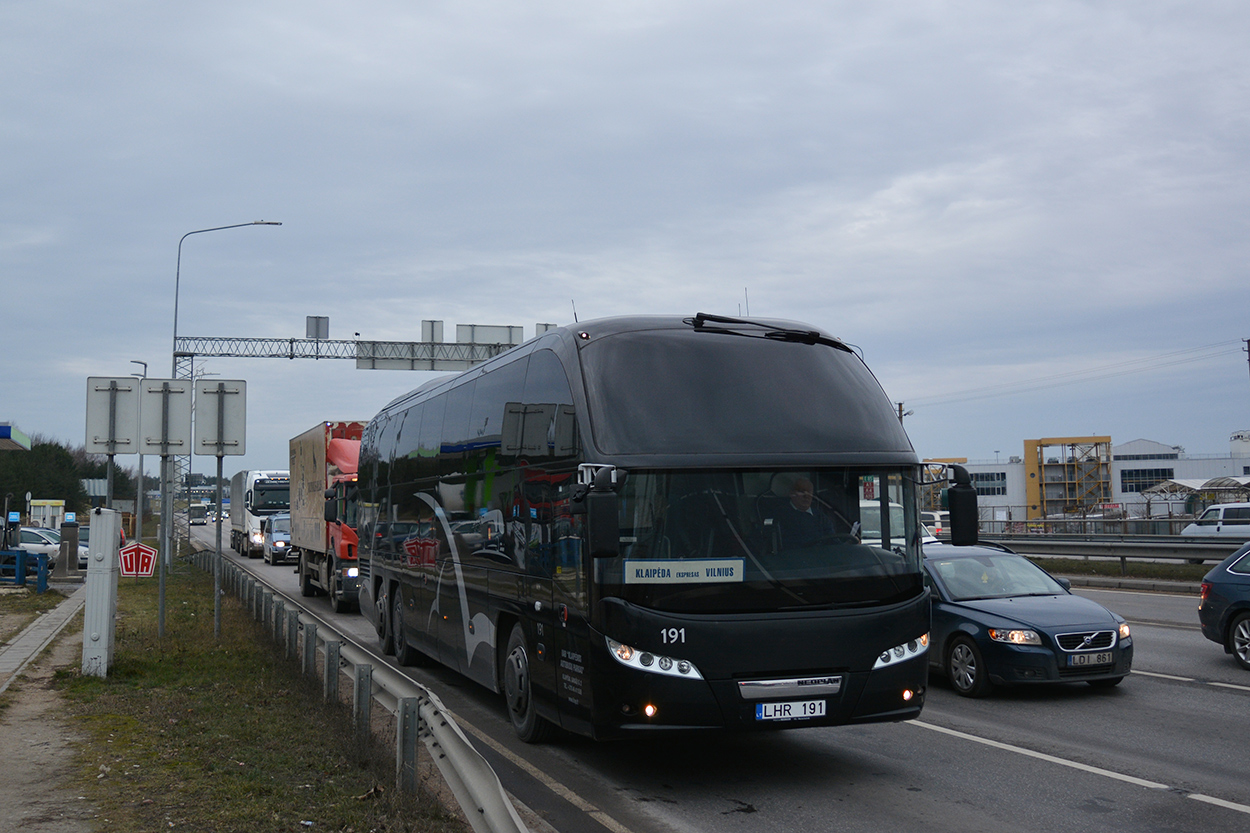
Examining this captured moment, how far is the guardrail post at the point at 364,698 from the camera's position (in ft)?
27.0

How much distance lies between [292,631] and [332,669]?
3318 millimetres

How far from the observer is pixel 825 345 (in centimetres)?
891

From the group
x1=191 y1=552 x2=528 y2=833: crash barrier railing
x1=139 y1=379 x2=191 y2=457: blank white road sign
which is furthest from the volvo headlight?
x1=139 y1=379 x2=191 y2=457: blank white road sign

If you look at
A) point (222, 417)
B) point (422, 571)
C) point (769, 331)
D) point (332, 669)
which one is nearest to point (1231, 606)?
point (769, 331)

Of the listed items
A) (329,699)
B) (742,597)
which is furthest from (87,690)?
(742,597)

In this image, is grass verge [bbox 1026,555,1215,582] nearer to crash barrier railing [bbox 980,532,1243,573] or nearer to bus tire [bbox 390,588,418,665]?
crash barrier railing [bbox 980,532,1243,573]

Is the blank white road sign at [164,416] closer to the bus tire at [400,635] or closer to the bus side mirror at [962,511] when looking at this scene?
the bus tire at [400,635]

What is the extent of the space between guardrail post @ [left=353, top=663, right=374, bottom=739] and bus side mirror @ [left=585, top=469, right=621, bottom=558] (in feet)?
7.01

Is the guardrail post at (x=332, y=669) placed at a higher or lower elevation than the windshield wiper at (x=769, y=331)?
lower

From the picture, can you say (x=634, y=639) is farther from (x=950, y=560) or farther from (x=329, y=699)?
(x=950, y=560)

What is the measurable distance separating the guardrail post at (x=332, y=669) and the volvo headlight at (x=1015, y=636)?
20.4 ft

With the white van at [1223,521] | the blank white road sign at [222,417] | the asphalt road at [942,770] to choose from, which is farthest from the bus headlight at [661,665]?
the white van at [1223,521]

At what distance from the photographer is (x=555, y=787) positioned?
7.93 metres

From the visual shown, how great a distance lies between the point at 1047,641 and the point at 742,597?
4.78 m
